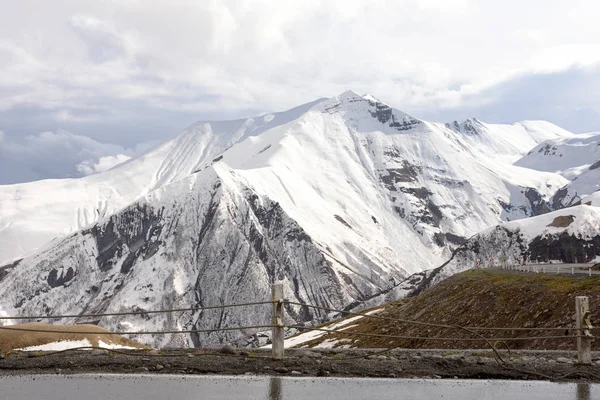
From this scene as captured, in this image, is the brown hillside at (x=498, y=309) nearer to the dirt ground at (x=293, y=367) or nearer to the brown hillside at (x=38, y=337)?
the dirt ground at (x=293, y=367)

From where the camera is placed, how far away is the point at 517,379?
15672mm

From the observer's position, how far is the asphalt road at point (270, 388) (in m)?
12.9

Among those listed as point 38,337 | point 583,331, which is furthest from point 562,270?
point 583,331

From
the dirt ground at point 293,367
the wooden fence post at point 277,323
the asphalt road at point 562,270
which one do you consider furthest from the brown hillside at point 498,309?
the wooden fence post at point 277,323

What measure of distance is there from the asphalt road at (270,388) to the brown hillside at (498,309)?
2242 cm

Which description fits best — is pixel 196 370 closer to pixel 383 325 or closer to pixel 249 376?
pixel 249 376

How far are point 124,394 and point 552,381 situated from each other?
31.6 feet

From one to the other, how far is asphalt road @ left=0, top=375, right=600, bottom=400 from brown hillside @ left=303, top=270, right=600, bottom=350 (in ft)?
73.6

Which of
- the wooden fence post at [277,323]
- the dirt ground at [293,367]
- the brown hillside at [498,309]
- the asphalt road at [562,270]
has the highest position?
the wooden fence post at [277,323]

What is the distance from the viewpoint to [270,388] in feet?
44.6

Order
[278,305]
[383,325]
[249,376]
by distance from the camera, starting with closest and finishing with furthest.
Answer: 1. [249,376]
2. [278,305]
3. [383,325]

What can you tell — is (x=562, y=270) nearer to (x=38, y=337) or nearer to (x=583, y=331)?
(x=38, y=337)

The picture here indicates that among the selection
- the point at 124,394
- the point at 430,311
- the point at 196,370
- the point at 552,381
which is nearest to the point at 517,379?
the point at 552,381

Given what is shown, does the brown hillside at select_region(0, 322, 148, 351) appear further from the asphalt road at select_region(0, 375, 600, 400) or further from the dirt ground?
the asphalt road at select_region(0, 375, 600, 400)
